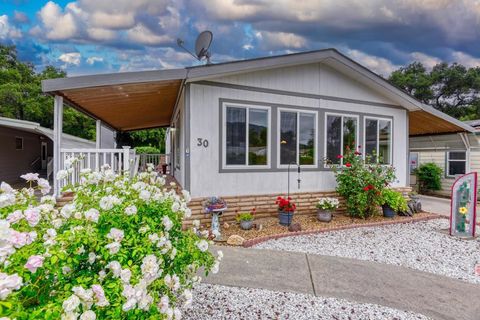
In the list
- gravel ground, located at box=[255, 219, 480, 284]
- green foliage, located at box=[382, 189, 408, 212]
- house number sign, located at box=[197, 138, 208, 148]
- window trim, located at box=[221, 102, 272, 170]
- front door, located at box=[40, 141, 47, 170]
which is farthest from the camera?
front door, located at box=[40, 141, 47, 170]

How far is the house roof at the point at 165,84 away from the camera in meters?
5.09

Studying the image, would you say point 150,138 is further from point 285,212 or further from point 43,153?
point 285,212

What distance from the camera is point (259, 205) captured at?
6.67 meters

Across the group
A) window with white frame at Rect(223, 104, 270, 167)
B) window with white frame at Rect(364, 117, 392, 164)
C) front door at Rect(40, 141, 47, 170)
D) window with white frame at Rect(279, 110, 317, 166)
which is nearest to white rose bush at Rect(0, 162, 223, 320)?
window with white frame at Rect(223, 104, 270, 167)

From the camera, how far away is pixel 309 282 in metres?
3.57

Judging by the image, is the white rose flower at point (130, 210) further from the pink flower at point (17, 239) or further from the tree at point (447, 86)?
the tree at point (447, 86)

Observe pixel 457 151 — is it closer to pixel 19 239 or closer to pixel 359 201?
pixel 359 201

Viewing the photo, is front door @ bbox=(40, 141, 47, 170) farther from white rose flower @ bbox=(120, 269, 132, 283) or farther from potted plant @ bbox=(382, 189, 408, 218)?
white rose flower @ bbox=(120, 269, 132, 283)

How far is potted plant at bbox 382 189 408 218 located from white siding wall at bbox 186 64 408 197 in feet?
4.26

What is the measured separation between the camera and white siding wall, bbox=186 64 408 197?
6.07 meters

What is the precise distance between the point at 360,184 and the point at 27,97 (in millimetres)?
22167

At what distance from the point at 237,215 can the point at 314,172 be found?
8.03 feet

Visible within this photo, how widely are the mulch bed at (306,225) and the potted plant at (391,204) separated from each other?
0.54 feet

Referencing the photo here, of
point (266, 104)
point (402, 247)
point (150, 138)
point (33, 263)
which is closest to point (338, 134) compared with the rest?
point (266, 104)
